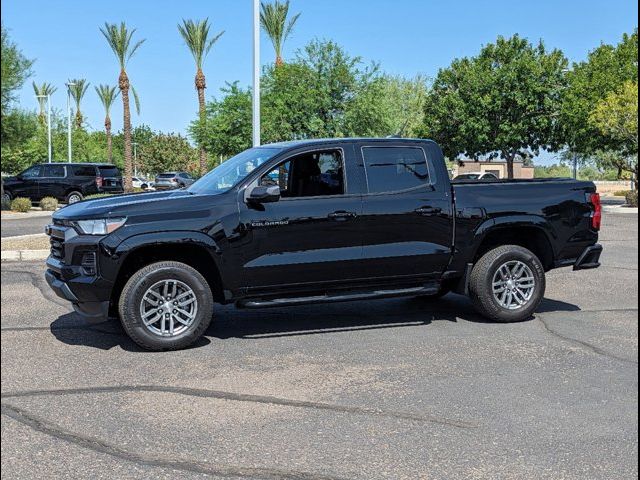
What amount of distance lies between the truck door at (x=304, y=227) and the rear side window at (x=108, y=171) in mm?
23453

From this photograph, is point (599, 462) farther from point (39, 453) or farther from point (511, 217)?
point (511, 217)

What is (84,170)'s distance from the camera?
27.8 m

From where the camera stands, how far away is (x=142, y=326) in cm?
579

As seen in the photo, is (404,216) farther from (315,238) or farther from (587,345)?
(587,345)

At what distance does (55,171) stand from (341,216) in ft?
78.0

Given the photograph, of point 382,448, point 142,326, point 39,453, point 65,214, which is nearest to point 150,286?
point 142,326

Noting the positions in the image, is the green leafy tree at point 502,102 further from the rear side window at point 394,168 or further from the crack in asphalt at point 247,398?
the crack in asphalt at point 247,398

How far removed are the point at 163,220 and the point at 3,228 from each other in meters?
5.04

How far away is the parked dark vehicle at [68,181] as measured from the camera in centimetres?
2641

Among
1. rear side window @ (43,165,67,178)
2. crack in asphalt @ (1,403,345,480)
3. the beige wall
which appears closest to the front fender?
crack in asphalt @ (1,403,345,480)

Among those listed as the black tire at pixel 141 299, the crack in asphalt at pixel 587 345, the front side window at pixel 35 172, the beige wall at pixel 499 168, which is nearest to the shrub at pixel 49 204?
the front side window at pixel 35 172

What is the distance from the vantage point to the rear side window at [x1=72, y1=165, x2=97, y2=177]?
1087 inches

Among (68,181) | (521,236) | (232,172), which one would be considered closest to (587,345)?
(521,236)

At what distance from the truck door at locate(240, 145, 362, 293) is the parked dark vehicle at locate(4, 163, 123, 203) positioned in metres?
21.9
